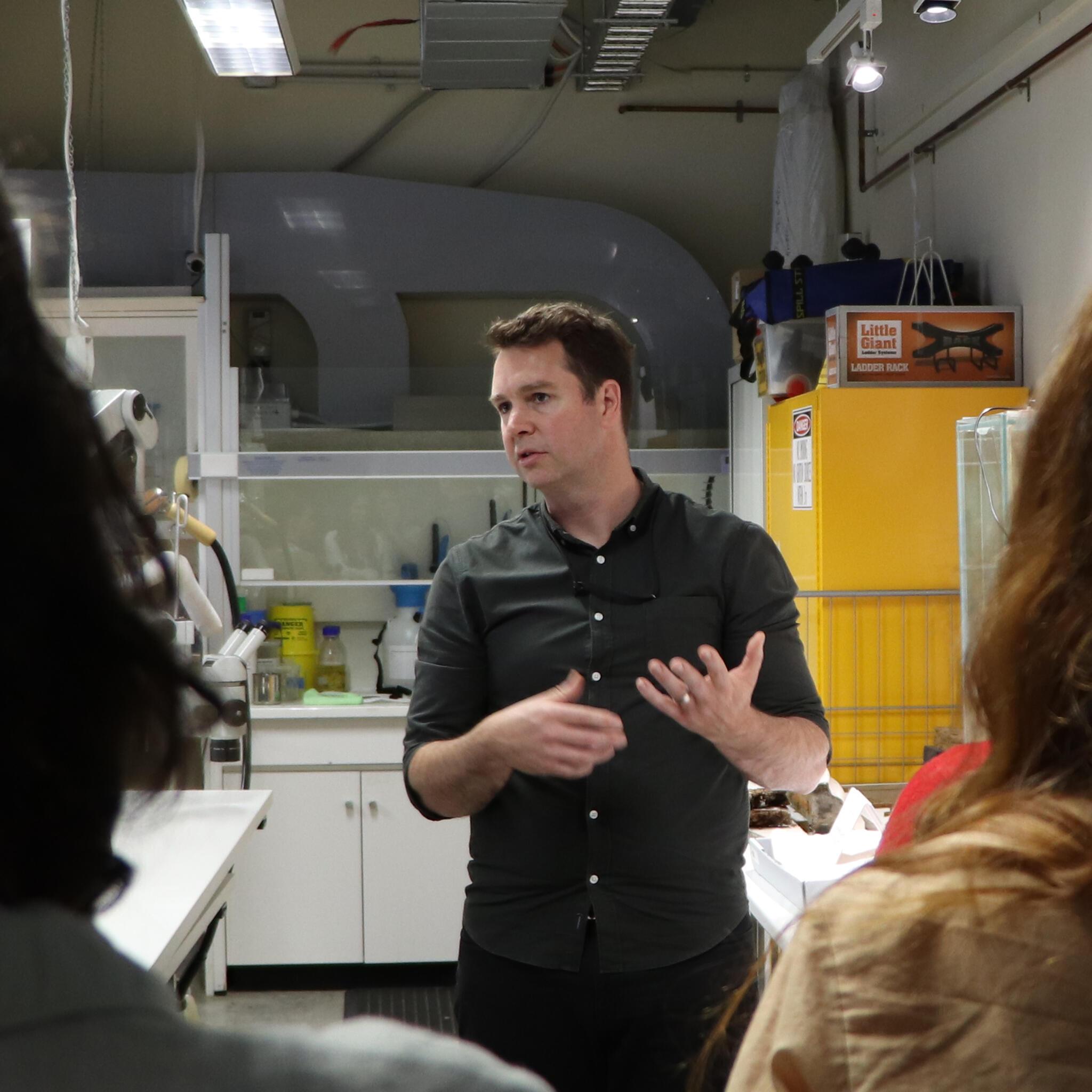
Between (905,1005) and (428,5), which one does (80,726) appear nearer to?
(905,1005)

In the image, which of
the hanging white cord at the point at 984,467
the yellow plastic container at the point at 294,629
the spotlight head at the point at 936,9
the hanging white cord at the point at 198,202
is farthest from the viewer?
the hanging white cord at the point at 198,202

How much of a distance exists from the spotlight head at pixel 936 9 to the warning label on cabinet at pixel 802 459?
845 millimetres

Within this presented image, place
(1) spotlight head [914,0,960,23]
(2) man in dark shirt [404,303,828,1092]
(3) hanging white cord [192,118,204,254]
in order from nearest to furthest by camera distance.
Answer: (2) man in dark shirt [404,303,828,1092], (1) spotlight head [914,0,960,23], (3) hanging white cord [192,118,204,254]

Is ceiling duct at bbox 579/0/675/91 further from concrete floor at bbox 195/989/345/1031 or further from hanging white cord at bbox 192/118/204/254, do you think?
concrete floor at bbox 195/989/345/1031

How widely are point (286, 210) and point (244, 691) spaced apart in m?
2.04

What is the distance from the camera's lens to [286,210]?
13.1 ft

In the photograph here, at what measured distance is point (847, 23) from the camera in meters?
2.43

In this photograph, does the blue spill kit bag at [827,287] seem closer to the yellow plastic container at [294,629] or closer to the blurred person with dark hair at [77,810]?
the yellow plastic container at [294,629]

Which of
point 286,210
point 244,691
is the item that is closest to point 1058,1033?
point 244,691

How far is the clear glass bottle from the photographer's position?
3.88 m

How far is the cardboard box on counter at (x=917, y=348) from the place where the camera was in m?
2.71

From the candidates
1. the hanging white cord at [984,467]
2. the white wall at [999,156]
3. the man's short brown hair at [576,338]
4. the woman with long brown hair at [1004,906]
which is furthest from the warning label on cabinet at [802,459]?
the woman with long brown hair at [1004,906]

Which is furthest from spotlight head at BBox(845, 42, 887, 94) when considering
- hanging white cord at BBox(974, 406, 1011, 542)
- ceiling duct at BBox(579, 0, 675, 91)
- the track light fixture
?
ceiling duct at BBox(579, 0, 675, 91)

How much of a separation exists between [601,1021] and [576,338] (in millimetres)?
968
